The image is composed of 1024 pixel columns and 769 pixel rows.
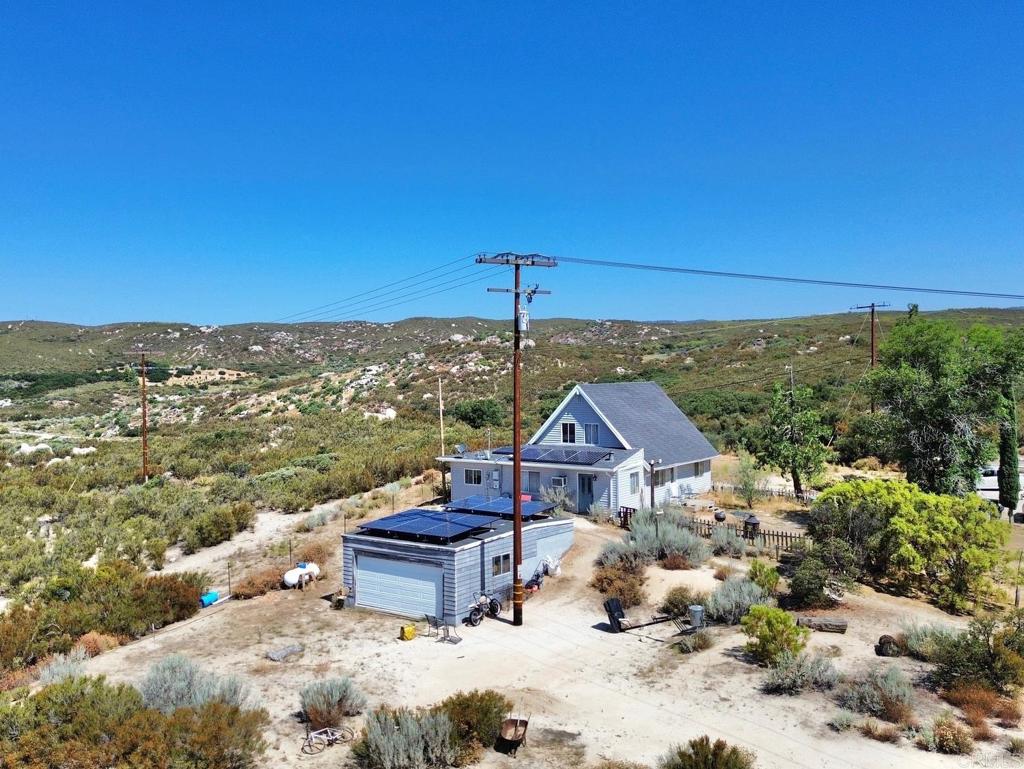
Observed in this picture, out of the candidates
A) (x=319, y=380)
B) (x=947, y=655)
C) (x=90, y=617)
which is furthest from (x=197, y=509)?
(x=319, y=380)

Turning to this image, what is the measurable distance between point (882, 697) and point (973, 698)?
1680 mm

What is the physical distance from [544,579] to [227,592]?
1057cm

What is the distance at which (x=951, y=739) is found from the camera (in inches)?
457

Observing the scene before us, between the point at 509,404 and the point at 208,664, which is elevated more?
the point at 509,404

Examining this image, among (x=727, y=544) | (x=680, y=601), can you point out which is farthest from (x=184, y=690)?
(x=727, y=544)

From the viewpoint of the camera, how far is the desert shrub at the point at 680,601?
63.0 feet

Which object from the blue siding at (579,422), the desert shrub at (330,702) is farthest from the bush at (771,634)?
the blue siding at (579,422)

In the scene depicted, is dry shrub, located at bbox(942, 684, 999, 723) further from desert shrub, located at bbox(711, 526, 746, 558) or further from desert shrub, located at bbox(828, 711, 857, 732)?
desert shrub, located at bbox(711, 526, 746, 558)

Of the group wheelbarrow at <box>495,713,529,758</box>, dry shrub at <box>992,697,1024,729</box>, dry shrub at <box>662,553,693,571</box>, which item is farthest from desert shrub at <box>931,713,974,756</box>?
dry shrub at <box>662,553,693,571</box>

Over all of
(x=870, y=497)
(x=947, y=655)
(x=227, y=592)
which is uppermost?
(x=870, y=497)

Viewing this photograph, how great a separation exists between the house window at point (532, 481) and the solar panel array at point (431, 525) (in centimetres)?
745

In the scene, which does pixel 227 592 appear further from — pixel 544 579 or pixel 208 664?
pixel 544 579

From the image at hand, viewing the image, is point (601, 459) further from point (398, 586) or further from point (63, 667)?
point (63, 667)

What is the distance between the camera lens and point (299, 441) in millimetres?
53031
